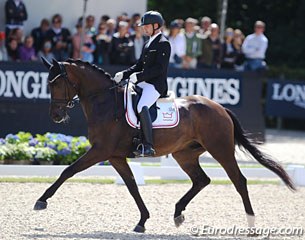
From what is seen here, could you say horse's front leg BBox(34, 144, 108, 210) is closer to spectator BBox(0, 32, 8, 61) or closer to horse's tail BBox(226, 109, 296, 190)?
horse's tail BBox(226, 109, 296, 190)

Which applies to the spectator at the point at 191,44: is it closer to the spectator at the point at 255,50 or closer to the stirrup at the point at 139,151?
the spectator at the point at 255,50

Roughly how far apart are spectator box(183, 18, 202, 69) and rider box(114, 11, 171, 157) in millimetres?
9092

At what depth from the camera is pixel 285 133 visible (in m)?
25.3

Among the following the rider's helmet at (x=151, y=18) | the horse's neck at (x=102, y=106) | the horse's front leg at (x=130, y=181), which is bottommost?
the horse's front leg at (x=130, y=181)

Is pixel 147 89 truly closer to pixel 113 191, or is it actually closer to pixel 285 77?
pixel 113 191

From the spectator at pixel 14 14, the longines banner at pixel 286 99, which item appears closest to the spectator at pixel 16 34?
the spectator at pixel 14 14

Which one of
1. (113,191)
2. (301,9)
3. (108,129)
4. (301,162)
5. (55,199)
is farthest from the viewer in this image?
(301,9)

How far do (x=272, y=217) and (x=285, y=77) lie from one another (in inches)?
651

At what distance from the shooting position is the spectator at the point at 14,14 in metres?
18.0

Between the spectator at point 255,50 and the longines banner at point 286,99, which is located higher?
the spectator at point 255,50

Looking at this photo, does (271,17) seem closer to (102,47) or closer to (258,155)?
(102,47)

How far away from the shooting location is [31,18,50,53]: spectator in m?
18.3

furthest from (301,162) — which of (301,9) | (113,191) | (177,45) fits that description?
(301,9)

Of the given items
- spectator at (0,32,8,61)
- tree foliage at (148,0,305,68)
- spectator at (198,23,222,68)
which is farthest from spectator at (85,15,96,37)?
tree foliage at (148,0,305,68)
